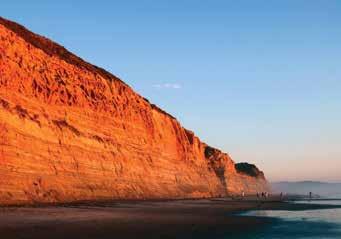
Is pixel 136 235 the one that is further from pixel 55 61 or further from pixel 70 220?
pixel 55 61

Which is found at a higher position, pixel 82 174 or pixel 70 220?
pixel 82 174

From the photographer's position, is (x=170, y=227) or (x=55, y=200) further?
(x=55, y=200)

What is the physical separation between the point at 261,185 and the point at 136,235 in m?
159

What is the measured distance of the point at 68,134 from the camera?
148 feet

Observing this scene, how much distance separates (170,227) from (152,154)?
47.1 metres

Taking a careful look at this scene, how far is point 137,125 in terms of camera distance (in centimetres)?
6569

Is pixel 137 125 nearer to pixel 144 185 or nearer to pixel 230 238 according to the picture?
pixel 144 185

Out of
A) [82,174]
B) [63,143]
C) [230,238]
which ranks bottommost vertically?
[230,238]

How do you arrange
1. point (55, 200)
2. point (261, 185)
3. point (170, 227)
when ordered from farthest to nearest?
1. point (261, 185)
2. point (55, 200)
3. point (170, 227)

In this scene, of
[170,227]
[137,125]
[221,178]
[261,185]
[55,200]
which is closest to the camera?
[170,227]

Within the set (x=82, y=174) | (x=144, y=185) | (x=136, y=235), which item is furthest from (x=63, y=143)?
(x=136, y=235)

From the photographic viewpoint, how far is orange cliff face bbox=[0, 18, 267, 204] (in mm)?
36141

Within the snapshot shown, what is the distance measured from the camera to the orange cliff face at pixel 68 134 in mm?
36141

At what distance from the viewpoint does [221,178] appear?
11575cm
